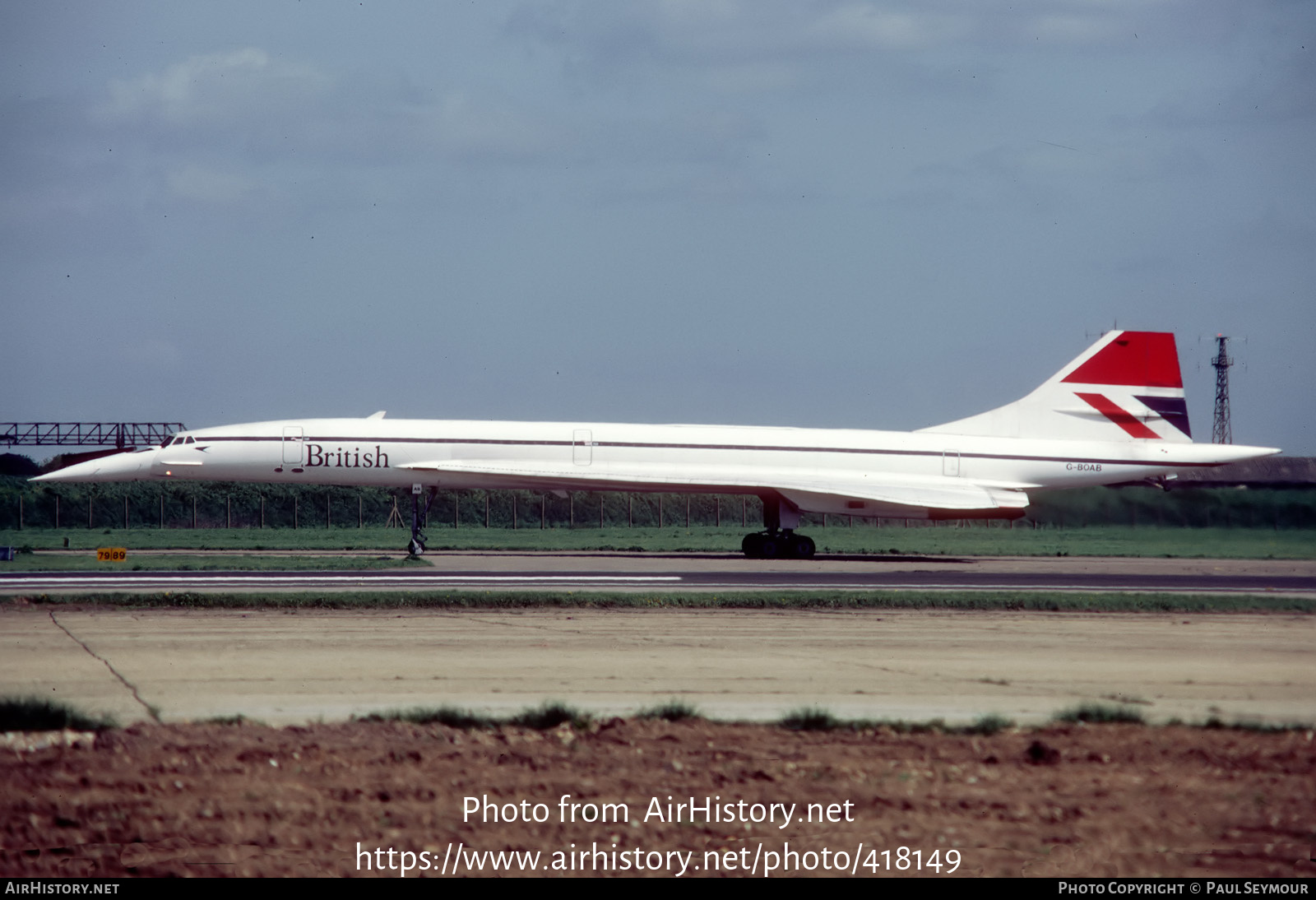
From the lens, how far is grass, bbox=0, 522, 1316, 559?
3494 cm

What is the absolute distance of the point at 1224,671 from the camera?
486 inches

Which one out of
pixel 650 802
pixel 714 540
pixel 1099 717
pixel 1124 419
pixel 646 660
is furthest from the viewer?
pixel 714 540

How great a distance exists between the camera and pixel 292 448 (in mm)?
32094

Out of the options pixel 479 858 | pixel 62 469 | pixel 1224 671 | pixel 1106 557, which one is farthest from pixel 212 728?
pixel 1106 557

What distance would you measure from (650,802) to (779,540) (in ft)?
85.3

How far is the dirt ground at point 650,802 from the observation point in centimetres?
610

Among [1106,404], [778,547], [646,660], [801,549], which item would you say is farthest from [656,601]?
[1106,404]

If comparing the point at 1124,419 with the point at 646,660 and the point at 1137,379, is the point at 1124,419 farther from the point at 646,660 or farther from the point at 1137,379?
the point at 646,660

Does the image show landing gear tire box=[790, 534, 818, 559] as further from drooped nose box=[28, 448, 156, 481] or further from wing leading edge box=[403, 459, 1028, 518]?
drooped nose box=[28, 448, 156, 481]

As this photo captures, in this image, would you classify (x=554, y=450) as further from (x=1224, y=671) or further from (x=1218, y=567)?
(x=1224, y=671)

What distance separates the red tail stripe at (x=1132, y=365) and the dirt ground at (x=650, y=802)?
2851 cm

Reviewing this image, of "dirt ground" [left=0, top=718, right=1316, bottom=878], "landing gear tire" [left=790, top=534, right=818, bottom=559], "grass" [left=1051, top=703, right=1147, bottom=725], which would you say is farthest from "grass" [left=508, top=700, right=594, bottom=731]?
"landing gear tire" [left=790, top=534, right=818, bottom=559]

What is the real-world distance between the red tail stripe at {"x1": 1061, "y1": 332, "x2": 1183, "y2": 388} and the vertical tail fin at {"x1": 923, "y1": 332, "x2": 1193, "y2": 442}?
0.02 meters

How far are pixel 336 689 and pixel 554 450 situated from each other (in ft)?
70.9
